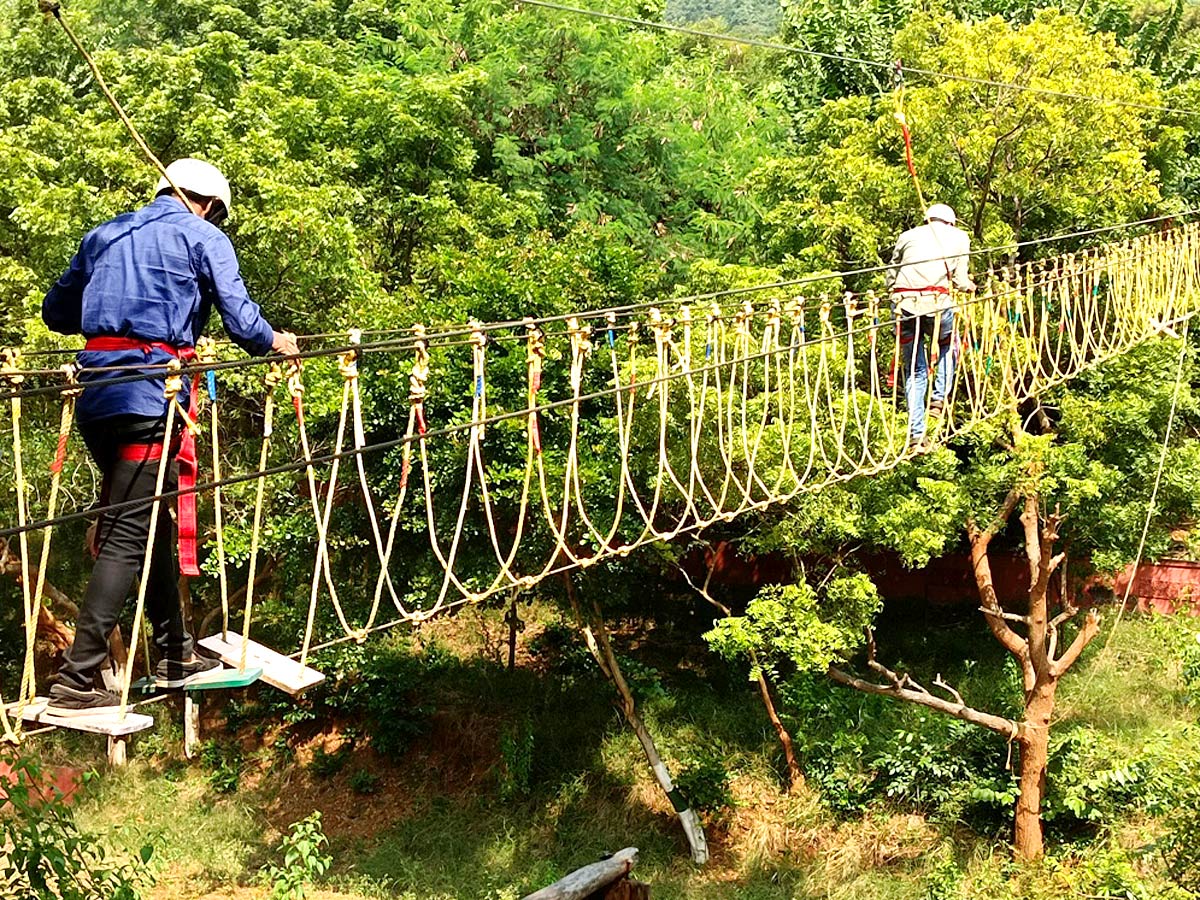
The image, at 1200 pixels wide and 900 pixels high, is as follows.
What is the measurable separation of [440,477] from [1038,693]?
14.3 ft

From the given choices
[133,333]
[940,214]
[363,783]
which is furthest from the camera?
[363,783]

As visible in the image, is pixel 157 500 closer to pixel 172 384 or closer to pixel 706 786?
pixel 172 384

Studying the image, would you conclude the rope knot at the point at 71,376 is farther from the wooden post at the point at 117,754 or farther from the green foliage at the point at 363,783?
the wooden post at the point at 117,754

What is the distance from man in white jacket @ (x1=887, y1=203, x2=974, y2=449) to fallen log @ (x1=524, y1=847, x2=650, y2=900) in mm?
2718

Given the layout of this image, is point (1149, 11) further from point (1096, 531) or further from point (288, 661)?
point (288, 661)

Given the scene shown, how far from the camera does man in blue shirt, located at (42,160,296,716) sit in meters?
2.62

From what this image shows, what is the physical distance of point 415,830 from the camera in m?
9.42

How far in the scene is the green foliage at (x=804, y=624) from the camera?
7645mm

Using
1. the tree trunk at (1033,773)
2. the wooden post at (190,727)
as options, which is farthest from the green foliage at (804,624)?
the wooden post at (190,727)

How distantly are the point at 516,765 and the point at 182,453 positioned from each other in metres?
7.05

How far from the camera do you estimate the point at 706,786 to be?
9016 mm

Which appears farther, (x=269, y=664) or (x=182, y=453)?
(x=269, y=664)

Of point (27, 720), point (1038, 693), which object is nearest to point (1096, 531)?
point (1038, 693)

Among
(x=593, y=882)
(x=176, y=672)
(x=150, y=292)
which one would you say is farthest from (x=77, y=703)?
(x=593, y=882)
